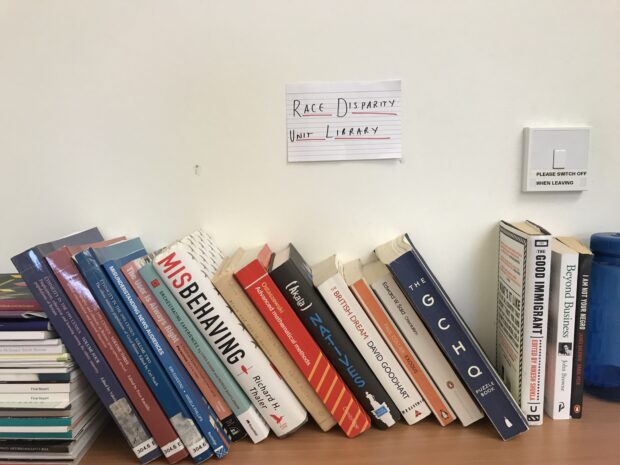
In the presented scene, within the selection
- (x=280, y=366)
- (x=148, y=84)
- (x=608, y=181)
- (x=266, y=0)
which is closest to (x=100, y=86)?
(x=148, y=84)

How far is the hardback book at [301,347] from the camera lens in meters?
0.66

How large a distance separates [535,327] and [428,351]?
163mm

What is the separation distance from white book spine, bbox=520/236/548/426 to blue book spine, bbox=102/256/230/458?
468 millimetres

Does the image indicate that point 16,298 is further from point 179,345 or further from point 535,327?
point 535,327

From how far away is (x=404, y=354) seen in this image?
711mm

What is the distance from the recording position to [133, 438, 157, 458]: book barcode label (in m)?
0.66

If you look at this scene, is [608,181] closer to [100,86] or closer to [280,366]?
[280,366]

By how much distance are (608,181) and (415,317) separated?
18.3 inches

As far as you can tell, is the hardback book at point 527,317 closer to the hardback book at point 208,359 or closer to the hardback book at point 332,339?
the hardback book at point 332,339

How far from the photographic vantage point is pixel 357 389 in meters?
0.70

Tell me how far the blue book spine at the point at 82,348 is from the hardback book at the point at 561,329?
615 millimetres

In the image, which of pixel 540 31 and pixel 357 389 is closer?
pixel 357 389

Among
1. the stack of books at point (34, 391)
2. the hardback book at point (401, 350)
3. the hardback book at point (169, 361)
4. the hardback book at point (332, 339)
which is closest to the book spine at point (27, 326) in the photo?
the stack of books at point (34, 391)

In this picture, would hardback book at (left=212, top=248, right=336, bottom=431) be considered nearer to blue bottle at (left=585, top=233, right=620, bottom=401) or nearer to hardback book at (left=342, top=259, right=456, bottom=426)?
hardback book at (left=342, top=259, right=456, bottom=426)
